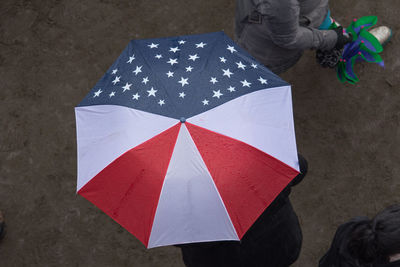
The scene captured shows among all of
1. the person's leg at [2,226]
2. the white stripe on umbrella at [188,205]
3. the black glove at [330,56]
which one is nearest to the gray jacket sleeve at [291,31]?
the black glove at [330,56]

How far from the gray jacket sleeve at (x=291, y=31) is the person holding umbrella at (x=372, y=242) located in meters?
1.14

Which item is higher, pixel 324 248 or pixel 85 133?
pixel 85 133

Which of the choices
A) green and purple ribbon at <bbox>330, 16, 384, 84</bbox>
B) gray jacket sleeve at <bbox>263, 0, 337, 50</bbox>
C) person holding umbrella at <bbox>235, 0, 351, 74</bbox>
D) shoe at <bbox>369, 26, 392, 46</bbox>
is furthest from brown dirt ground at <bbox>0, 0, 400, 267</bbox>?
gray jacket sleeve at <bbox>263, 0, 337, 50</bbox>

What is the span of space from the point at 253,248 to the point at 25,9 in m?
3.49

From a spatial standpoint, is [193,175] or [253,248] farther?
[253,248]

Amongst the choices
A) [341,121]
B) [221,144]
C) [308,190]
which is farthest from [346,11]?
[221,144]

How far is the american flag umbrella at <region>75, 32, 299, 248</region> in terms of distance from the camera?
202cm

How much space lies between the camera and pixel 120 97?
2252mm

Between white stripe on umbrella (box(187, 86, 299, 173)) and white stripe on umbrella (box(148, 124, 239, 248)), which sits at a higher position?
white stripe on umbrella (box(187, 86, 299, 173))

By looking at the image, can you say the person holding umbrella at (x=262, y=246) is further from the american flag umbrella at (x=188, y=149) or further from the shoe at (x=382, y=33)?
the shoe at (x=382, y=33)

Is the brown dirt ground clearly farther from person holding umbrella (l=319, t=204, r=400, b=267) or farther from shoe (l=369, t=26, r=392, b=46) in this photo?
person holding umbrella (l=319, t=204, r=400, b=267)

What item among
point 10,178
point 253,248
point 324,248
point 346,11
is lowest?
point 324,248

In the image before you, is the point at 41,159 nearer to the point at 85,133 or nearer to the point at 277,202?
the point at 85,133

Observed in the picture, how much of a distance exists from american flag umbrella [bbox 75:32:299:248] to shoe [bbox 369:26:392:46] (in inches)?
80.1
